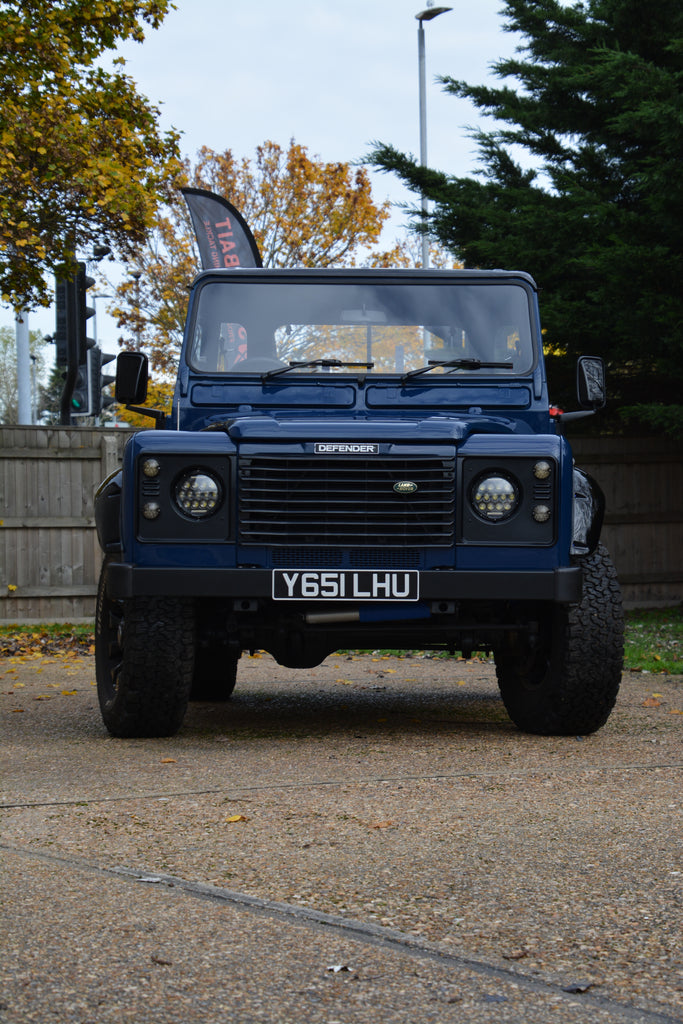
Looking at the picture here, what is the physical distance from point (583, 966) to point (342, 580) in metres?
3.05

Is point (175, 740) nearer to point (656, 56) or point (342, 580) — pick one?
point (342, 580)

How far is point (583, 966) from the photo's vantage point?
123 inches

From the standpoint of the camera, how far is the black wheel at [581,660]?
20.4ft

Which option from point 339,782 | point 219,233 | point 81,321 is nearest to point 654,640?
point 81,321

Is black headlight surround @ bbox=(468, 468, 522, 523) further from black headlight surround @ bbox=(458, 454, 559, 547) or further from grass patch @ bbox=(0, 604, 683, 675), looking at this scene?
grass patch @ bbox=(0, 604, 683, 675)

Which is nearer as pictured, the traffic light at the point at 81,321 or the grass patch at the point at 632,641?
the grass patch at the point at 632,641

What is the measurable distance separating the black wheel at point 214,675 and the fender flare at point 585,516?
8.36 ft

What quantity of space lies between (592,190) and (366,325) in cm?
852

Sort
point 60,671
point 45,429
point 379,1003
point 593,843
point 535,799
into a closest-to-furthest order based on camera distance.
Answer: point 379,1003 → point 593,843 → point 535,799 → point 60,671 → point 45,429

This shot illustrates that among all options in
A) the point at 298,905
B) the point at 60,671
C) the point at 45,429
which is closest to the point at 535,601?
the point at 298,905

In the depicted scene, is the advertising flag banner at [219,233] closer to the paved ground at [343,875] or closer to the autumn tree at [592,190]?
the autumn tree at [592,190]

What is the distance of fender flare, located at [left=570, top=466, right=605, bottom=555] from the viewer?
6230 mm

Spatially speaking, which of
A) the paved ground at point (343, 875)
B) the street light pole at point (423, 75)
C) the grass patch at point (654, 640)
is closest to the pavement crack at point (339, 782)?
the paved ground at point (343, 875)

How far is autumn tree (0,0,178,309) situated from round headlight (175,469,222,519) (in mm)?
6753
